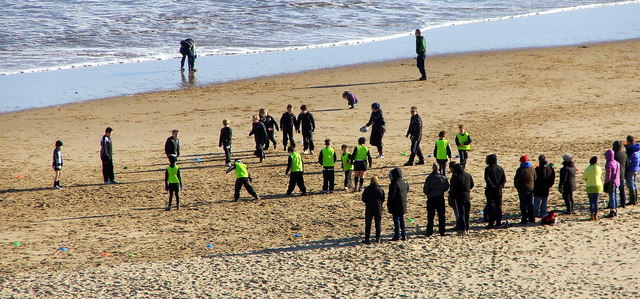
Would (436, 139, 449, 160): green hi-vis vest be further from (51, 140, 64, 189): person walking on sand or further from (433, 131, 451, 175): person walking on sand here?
(51, 140, 64, 189): person walking on sand

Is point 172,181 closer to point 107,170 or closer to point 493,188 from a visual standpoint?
point 107,170

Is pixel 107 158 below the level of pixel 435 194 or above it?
above

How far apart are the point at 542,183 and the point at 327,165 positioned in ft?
15.5

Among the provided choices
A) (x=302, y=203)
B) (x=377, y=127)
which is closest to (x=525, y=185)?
(x=302, y=203)

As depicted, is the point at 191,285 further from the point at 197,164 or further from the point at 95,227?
the point at 197,164

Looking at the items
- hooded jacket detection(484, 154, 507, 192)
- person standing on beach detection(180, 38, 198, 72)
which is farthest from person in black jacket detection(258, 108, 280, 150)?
person standing on beach detection(180, 38, 198, 72)

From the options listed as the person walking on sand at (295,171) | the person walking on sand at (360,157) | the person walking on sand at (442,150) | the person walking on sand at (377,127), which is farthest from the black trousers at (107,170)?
the person walking on sand at (442,150)

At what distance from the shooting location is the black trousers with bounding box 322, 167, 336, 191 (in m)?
18.6

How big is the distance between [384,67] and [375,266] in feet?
66.6

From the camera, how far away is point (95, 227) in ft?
56.0

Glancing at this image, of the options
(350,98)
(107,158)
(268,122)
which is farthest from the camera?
(350,98)

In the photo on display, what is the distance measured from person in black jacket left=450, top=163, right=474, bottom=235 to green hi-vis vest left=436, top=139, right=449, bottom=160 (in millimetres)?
3607

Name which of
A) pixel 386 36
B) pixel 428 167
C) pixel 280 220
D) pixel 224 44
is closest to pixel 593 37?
pixel 386 36

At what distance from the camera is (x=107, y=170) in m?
20.2
